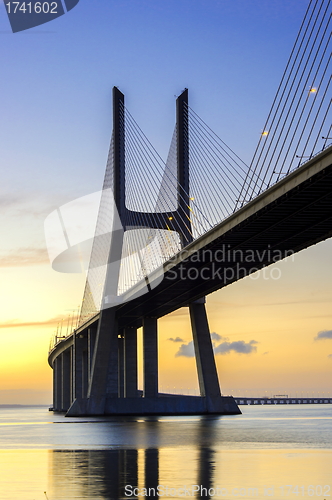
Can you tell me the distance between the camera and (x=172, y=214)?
56.0 m

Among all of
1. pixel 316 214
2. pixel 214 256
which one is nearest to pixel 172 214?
pixel 214 256

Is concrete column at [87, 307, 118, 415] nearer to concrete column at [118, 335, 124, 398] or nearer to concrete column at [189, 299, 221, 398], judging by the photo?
concrete column at [189, 299, 221, 398]

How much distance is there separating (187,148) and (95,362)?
18230 millimetres

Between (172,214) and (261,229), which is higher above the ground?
(172,214)

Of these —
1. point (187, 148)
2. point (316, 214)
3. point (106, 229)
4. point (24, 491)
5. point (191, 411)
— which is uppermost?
point (187, 148)

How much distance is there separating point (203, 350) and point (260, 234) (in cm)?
2525

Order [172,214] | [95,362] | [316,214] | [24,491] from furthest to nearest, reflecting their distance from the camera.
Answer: [95,362], [172,214], [316,214], [24,491]

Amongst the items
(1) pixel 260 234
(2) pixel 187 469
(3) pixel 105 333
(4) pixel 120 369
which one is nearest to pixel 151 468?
(2) pixel 187 469

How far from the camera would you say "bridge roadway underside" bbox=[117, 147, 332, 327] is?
1153 inches

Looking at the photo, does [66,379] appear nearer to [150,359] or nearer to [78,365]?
[78,365]

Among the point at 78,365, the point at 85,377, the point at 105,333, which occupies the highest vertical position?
the point at 78,365

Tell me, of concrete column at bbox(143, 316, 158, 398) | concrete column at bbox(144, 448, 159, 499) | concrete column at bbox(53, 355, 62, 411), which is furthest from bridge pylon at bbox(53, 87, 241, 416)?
concrete column at bbox(53, 355, 62, 411)

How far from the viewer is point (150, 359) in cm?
7075

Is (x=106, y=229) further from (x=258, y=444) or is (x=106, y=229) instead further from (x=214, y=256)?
(x=258, y=444)
